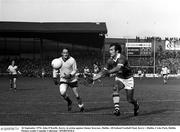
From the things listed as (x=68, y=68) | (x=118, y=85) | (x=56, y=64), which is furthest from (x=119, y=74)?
(x=56, y=64)

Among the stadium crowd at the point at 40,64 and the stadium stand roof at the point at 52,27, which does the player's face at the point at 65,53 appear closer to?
the stadium stand roof at the point at 52,27

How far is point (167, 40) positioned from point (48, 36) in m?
23.0

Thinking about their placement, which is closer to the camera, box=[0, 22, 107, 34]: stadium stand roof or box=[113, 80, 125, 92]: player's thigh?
box=[113, 80, 125, 92]: player's thigh

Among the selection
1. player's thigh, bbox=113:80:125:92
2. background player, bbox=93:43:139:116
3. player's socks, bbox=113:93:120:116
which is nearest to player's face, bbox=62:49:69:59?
background player, bbox=93:43:139:116

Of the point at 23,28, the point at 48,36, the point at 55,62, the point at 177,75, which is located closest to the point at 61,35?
the point at 48,36

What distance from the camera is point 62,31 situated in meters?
62.8

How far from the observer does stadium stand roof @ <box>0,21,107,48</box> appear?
61562 mm

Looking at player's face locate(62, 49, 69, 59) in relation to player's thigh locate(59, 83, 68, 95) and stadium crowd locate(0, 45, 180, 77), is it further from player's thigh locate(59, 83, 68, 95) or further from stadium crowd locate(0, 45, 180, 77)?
stadium crowd locate(0, 45, 180, 77)

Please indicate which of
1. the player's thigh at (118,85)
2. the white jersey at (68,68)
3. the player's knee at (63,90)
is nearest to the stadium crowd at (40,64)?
the white jersey at (68,68)

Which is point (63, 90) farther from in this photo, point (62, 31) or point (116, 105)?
point (62, 31)

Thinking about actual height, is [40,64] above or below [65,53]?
above

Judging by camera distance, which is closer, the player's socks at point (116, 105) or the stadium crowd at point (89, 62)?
the player's socks at point (116, 105)

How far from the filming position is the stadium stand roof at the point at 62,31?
6156 centimetres

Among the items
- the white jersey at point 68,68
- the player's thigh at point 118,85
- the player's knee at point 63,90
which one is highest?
the white jersey at point 68,68
